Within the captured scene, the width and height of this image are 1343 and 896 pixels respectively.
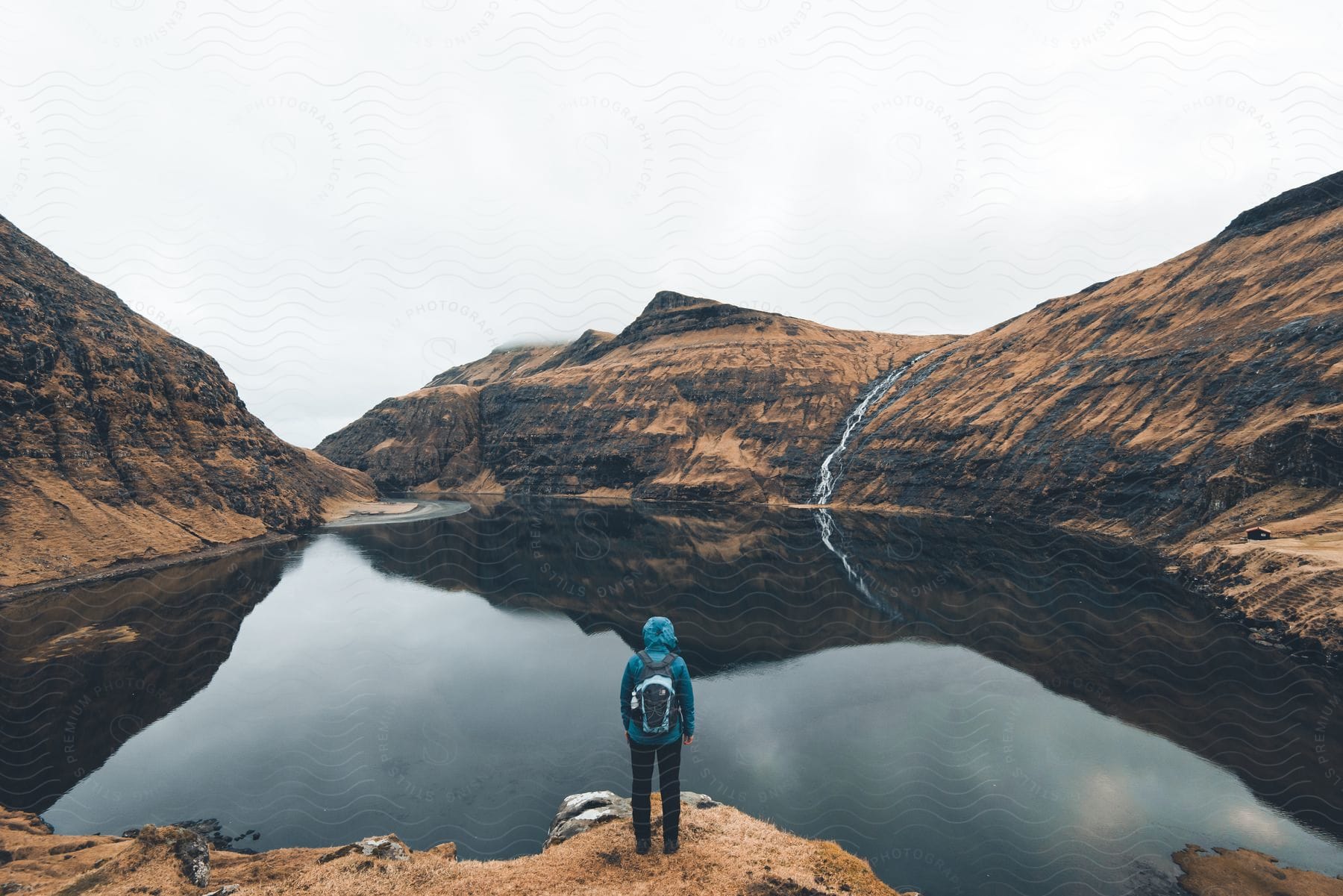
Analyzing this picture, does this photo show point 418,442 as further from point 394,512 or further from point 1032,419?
point 1032,419

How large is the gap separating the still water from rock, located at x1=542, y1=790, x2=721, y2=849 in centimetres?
293

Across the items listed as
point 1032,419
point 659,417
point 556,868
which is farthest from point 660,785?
point 659,417

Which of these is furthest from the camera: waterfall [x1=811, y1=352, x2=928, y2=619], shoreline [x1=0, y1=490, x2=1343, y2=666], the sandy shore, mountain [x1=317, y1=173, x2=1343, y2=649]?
the sandy shore

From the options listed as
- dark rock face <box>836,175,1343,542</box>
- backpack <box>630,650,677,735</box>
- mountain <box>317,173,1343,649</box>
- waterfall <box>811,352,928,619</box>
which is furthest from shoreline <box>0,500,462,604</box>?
dark rock face <box>836,175,1343,542</box>

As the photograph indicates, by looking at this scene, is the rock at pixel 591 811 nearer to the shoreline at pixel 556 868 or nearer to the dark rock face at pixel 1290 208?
the shoreline at pixel 556 868

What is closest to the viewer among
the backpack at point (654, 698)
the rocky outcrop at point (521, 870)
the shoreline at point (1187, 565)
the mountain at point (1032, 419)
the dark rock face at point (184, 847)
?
the rocky outcrop at point (521, 870)

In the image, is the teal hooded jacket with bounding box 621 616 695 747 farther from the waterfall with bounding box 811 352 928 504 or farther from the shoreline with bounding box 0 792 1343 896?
the waterfall with bounding box 811 352 928 504

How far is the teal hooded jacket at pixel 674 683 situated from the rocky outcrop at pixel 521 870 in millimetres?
1902

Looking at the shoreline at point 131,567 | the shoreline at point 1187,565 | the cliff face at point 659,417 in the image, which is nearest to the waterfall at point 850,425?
the cliff face at point 659,417

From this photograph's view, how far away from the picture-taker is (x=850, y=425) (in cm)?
8956

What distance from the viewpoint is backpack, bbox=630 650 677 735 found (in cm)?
769

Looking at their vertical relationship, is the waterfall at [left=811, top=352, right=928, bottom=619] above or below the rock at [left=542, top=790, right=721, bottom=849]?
above

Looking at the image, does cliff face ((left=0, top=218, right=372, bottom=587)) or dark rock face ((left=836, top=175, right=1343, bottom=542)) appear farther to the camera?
cliff face ((left=0, top=218, right=372, bottom=587))

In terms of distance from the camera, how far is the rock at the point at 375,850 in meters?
9.09
